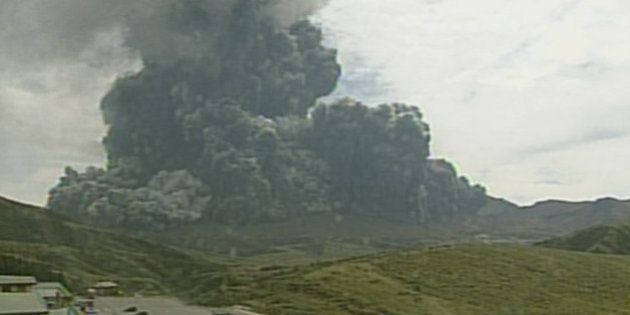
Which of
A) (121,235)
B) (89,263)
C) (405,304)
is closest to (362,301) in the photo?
(405,304)

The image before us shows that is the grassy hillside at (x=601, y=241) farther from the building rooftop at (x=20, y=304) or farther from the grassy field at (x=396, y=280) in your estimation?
A: the building rooftop at (x=20, y=304)

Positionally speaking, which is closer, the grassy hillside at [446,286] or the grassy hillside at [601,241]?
the grassy hillside at [446,286]

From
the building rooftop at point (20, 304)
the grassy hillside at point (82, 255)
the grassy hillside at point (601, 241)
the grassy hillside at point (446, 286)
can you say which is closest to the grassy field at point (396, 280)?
the grassy hillside at point (446, 286)

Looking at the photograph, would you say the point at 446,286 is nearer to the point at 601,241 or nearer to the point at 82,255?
the point at 601,241

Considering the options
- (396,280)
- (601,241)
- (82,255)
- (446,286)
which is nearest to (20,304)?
(396,280)

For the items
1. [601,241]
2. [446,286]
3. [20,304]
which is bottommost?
[20,304]

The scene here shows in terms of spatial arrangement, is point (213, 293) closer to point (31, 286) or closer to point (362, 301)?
point (362, 301)
